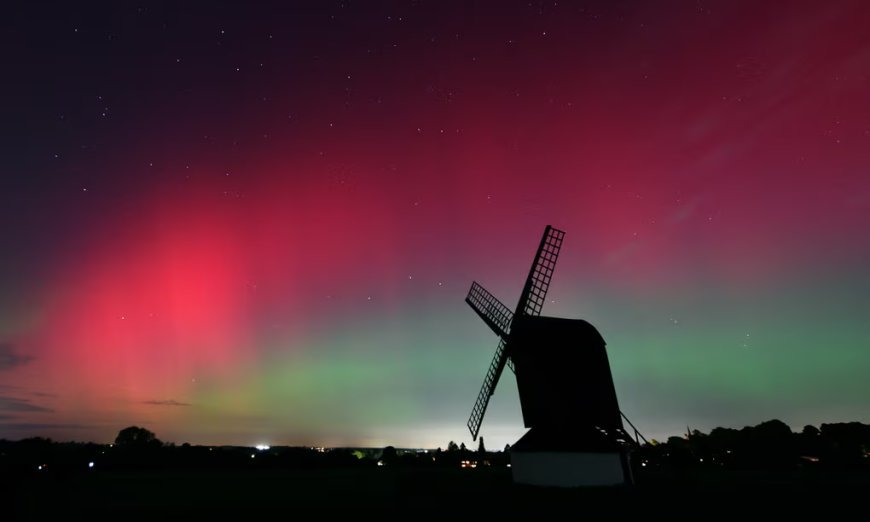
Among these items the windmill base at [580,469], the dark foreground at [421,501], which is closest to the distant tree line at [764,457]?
the windmill base at [580,469]

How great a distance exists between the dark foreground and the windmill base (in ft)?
2.86

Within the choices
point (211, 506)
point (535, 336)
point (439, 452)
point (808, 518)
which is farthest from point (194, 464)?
point (808, 518)

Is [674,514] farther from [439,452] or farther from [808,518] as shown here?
[439,452]

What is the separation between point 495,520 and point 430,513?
2729 mm

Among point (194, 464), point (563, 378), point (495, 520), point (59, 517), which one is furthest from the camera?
point (194, 464)

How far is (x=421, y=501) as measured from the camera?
20.0 metres

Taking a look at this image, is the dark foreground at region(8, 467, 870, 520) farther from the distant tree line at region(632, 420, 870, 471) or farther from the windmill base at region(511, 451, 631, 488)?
the distant tree line at region(632, 420, 870, 471)

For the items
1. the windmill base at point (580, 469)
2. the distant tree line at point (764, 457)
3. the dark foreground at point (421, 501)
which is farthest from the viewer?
the distant tree line at point (764, 457)

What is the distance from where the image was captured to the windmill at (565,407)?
24.2 m

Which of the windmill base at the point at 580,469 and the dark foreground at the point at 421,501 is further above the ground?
the windmill base at the point at 580,469

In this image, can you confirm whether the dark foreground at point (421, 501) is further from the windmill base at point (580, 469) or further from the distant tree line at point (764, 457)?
the distant tree line at point (764, 457)

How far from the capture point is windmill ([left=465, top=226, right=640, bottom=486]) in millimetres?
24250

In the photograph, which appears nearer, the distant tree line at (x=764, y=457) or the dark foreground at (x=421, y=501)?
the dark foreground at (x=421, y=501)

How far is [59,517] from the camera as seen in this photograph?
16.1 m
